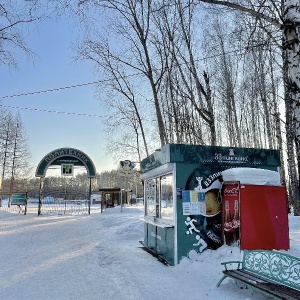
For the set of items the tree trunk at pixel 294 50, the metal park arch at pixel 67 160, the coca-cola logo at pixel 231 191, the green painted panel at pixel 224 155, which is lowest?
the coca-cola logo at pixel 231 191

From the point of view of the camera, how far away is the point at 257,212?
7.12m

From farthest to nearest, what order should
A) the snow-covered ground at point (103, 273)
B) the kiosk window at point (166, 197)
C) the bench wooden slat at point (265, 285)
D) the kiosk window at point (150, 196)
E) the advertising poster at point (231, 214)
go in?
the kiosk window at point (150, 196), the kiosk window at point (166, 197), the advertising poster at point (231, 214), the snow-covered ground at point (103, 273), the bench wooden slat at point (265, 285)

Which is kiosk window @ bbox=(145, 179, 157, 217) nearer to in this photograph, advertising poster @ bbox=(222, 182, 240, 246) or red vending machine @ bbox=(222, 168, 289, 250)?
advertising poster @ bbox=(222, 182, 240, 246)

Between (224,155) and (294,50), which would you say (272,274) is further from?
(224,155)

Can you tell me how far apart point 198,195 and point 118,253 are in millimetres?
3111

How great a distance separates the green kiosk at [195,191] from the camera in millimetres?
7551

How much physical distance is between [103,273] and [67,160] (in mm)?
16829

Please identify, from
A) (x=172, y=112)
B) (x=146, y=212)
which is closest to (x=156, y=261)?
(x=146, y=212)

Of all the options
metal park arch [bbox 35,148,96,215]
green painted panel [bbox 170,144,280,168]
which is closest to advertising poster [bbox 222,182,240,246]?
green painted panel [bbox 170,144,280,168]

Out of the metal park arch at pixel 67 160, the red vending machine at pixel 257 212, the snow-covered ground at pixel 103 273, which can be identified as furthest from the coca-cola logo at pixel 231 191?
the metal park arch at pixel 67 160

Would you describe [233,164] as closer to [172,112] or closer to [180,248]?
[180,248]

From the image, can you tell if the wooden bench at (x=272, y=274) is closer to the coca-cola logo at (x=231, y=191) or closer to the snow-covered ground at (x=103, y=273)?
the snow-covered ground at (x=103, y=273)

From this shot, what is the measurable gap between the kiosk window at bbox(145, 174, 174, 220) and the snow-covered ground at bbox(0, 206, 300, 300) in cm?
118

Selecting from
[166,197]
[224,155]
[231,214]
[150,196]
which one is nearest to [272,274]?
[231,214]
